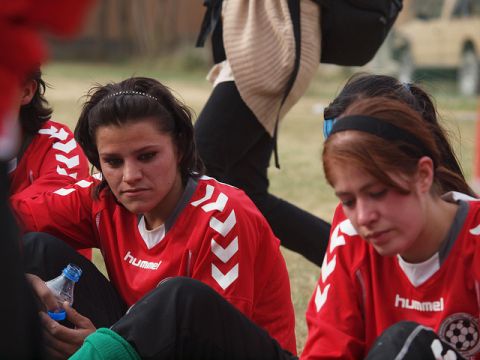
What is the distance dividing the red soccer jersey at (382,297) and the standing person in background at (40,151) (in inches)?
52.0

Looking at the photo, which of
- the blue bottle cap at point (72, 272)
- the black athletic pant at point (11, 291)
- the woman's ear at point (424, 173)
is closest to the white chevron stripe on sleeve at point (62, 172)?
the blue bottle cap at point (72, 272)

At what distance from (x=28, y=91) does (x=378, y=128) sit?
173 centimetres

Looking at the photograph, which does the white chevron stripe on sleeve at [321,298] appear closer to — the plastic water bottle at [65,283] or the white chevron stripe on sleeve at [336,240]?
the white chevron stripe on sleeve at [336,240]

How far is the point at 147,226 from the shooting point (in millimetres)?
3217

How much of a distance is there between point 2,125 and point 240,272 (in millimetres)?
1494

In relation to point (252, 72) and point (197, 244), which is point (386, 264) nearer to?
point (197, 244)

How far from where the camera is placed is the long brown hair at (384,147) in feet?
7.64

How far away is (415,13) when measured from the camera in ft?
52.1

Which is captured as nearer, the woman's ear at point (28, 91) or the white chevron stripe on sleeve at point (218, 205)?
the white chevron stripe on sleeve at point (218, 205)

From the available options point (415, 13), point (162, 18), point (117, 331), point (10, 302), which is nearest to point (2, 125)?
point (10, 302)

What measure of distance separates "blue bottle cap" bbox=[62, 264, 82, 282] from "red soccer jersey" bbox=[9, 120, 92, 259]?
508mm

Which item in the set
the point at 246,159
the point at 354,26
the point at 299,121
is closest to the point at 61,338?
the point at 246,159

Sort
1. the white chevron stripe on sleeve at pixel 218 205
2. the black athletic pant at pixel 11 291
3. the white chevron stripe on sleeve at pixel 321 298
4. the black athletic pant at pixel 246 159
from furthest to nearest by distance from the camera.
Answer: the black athletic pant at pixel 246 159 → the white chevron stripe on sleeve at pixel 218 205 → the white chevron stripe on sleeve at pixel 321 298 → the black athletic pant at pixel 11 291

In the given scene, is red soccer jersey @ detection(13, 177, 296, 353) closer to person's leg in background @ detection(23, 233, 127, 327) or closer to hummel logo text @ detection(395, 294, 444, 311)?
person's leg in background @ detection(23, 233, 127, 327)
